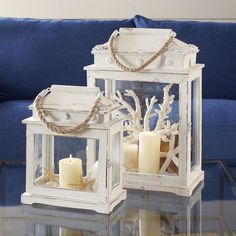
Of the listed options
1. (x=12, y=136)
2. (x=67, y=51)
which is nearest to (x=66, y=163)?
(x=12, y=136)

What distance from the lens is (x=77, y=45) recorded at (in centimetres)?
287

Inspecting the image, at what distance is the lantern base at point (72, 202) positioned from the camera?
132 centimetres

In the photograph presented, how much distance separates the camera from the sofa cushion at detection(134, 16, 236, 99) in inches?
111

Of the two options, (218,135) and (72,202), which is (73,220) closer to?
(72,202)

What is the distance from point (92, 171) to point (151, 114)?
22 centimetres

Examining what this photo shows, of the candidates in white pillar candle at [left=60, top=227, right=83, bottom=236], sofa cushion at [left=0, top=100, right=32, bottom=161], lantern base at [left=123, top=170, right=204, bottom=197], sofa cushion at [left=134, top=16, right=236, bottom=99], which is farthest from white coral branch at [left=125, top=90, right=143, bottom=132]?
sofa cushion at [left=134, top=16, right=236, bottom=99]

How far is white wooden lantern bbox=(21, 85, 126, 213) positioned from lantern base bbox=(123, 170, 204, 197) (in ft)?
0.24

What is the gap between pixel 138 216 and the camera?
4.46 ft

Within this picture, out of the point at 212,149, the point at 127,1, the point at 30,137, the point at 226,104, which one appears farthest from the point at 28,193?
the point at 127,1

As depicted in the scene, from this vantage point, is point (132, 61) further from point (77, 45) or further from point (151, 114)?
point (77, 45)

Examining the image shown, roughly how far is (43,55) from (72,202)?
161cm

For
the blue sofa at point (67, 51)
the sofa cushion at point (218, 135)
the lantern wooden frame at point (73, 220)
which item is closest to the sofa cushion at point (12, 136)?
the blue sofa at point (67, 51)

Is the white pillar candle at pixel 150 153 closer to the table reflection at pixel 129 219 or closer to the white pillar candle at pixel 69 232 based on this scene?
the table reflection at pixel 129 219

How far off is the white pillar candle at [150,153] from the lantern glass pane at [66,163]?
143mm
